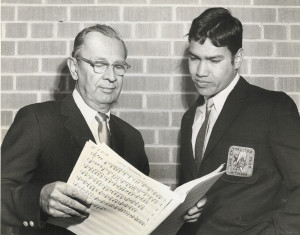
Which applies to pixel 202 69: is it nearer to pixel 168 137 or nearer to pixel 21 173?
pixel 168 137

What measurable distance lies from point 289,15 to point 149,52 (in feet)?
2.01

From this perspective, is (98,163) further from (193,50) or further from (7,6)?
(7,6)

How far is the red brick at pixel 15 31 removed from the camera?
1661mm

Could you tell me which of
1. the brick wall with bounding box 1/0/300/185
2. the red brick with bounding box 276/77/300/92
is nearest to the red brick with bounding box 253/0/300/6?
the brick wall with bounding box 1/0/300/185

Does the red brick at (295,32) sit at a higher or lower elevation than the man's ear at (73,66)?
higher

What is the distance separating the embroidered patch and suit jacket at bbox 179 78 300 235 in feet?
0.04

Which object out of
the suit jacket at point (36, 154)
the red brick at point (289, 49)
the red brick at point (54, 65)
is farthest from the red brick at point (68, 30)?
the red brick at point (289, 49)

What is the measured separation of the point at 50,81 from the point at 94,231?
81cm

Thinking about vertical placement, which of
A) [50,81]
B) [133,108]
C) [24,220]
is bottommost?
[24,220]

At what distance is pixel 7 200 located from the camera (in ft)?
4.41

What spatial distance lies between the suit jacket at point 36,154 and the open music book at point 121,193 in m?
0.27

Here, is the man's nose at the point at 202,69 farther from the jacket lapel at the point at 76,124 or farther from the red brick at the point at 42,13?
the red brick at the point at 42,13

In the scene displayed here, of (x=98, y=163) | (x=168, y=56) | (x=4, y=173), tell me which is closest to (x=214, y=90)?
(x=168, y=56)

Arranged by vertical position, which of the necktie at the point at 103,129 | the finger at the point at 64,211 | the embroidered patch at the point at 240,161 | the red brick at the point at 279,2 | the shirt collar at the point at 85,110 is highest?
the red brick at the point at 279,2
